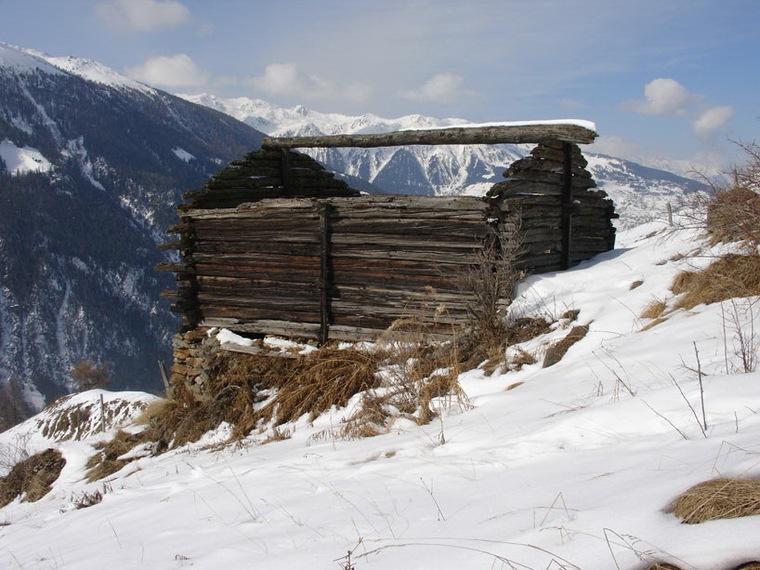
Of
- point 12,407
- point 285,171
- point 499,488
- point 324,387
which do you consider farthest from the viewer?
point 12,407

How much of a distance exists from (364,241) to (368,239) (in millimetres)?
75

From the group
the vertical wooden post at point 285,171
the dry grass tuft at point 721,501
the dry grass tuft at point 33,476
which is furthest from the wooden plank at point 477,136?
the dry grass tuft at point 33,476

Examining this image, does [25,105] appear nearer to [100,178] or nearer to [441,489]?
[100,178]

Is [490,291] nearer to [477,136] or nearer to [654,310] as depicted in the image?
[654,310]

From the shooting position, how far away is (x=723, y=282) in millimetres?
4957

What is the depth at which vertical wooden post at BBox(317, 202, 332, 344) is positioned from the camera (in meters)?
8.72

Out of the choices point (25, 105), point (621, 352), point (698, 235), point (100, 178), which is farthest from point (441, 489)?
point (25, 105)

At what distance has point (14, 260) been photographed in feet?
389

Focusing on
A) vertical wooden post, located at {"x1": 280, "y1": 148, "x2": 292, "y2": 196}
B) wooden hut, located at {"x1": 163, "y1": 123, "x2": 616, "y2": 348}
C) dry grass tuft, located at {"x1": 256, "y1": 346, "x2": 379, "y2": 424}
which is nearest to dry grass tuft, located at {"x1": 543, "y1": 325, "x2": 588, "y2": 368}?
wooden hut, located at {"x1": 163, "y1": 123, "x2": 616, "y2": 348}

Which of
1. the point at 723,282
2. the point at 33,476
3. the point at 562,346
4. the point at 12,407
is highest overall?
the point at 723,282

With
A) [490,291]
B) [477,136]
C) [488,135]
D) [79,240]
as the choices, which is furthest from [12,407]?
[490,291]

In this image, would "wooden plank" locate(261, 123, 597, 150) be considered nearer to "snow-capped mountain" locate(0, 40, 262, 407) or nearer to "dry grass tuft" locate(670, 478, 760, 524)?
"dry grass tuft" locate(670, 478, 760, 524)

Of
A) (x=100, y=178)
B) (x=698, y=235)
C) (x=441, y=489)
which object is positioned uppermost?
(x=100, y=178)

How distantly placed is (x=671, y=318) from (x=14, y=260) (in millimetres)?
139263
